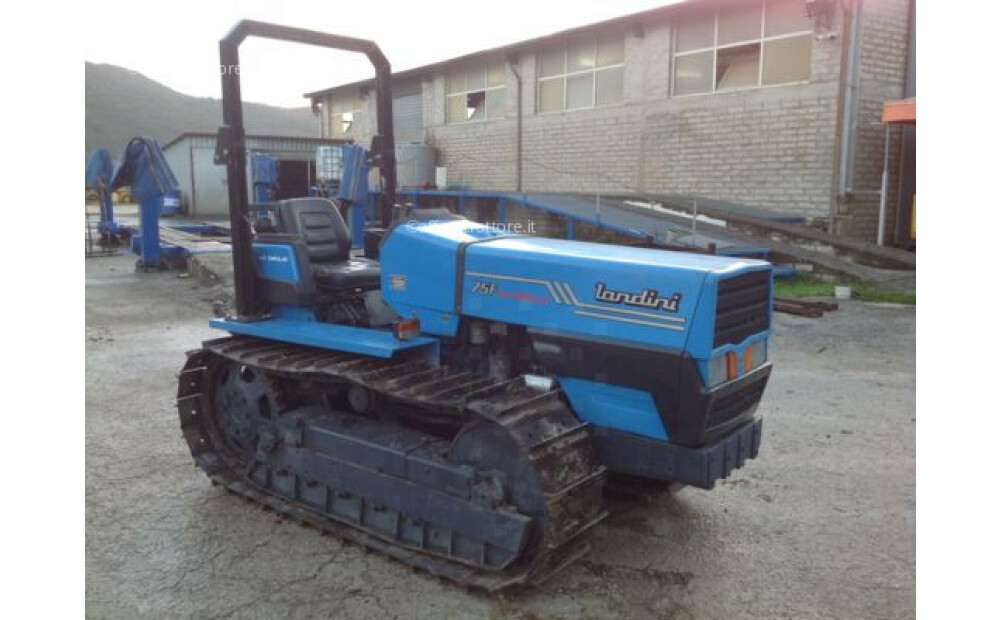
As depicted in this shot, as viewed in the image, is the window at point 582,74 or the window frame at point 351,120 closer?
the window at point 582,74

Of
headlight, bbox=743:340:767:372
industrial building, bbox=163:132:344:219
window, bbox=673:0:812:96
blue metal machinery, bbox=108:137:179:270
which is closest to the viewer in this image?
headlight, bbox=743:340:767:372

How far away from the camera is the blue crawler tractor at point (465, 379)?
10.2 feet

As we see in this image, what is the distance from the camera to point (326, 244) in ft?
14.8

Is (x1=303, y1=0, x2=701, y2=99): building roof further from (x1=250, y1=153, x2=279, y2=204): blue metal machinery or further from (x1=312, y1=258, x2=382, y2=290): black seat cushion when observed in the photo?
(x1=312, y1=258, x2=382, y2=290): black seat cushion

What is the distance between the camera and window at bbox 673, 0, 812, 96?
13523 millimetres

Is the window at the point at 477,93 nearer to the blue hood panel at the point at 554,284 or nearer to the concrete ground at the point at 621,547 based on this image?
the concrete ground at the point at 621,547

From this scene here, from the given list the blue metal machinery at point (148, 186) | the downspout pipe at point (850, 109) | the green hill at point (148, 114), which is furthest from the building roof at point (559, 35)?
the green hill at point (148, 114)

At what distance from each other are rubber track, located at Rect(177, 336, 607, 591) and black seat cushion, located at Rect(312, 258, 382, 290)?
16.0 inches

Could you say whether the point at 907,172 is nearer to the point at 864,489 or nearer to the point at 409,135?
the point at 864,489

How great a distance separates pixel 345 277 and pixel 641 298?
186cm

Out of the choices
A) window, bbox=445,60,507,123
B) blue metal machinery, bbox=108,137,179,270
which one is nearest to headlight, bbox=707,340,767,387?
blue metal machinery, bbox=108,137,179,270

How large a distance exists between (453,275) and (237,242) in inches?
53.8

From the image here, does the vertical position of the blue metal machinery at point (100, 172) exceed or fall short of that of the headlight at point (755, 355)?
it exceeds it

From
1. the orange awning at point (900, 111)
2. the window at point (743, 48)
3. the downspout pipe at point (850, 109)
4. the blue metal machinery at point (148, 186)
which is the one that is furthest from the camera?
the blue metal machinery at point (148, 186)
